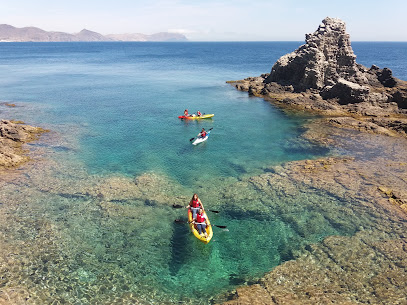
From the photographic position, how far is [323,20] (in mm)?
65250

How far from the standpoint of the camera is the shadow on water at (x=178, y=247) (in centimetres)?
1789

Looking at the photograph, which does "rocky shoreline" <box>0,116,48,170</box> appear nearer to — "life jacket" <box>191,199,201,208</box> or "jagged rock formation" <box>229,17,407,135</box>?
"life jacket" <box>191,199,201,208</box>

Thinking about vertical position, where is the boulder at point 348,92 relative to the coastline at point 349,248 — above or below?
above

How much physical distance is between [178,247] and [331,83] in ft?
175

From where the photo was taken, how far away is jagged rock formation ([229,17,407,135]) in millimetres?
51062

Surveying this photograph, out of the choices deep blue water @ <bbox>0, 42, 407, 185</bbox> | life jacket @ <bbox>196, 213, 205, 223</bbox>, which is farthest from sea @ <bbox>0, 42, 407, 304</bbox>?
life jacket @ <bbox>196, 213, 205, 223</bbox>

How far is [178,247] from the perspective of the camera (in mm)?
19469

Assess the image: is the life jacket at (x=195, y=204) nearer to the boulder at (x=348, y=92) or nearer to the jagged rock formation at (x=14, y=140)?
the jagged rock formation at (x=14, y=140)

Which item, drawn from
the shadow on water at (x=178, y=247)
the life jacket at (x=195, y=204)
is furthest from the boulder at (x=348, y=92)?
the shadow on water at (x=178, y=247)

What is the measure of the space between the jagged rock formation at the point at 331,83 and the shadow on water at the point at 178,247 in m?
39.1

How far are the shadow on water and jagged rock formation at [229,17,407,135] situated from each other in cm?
3910

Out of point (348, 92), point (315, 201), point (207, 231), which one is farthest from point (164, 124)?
point (348, 92)

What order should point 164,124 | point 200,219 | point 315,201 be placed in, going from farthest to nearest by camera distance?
1. point 164,124
2. point 315,201
3. point 200,219

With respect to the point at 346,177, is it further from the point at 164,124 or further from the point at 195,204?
the point at 164,124
